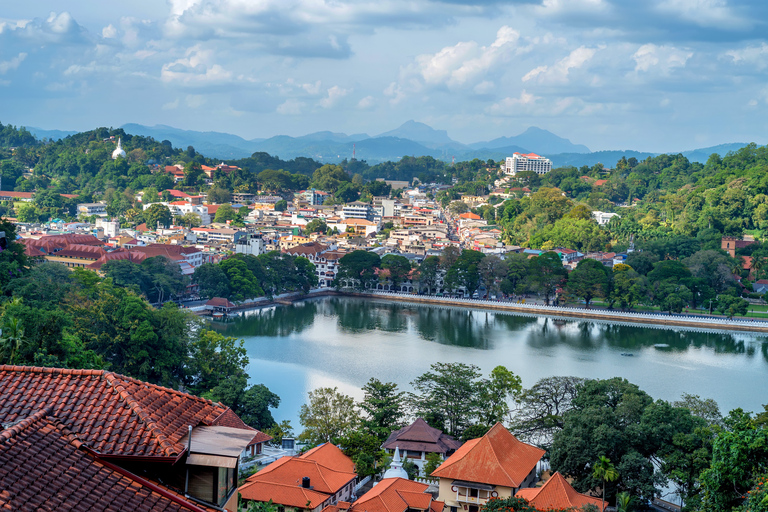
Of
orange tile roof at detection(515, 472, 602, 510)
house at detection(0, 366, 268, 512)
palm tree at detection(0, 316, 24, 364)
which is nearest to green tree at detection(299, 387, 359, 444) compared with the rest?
orange tile roof at detection(515, 472, 602, 510)

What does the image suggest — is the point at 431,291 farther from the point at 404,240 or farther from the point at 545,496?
the point at 545,496

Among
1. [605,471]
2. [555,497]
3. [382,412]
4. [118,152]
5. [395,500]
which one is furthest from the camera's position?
[118,152]

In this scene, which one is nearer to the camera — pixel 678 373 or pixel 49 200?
pixel 678 373

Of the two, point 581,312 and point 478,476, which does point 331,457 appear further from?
point 581,312

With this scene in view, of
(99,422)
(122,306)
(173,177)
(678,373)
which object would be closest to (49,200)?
(173,177)

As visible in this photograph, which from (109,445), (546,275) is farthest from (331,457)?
(546,275)

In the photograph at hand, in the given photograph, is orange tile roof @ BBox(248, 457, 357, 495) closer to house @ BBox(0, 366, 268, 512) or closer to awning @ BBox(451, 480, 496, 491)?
awning @ BBox(451, 480, 496, 491)
